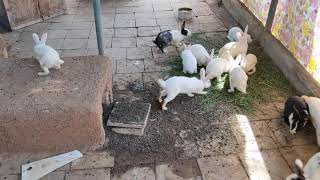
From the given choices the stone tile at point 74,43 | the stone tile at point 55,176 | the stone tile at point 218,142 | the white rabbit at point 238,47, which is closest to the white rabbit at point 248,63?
the white rabbit at point 238,47

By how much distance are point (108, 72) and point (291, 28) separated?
2.25 meters

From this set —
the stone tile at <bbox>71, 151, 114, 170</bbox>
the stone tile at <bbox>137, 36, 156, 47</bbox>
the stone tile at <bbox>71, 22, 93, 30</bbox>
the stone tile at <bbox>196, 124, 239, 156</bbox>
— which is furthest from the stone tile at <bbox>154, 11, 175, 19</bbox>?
the stone tile at <bbox>71, 151, 114, 170</bbox>

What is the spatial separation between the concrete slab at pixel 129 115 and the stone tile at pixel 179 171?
19.1 inches

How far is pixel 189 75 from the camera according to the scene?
13.4 ft

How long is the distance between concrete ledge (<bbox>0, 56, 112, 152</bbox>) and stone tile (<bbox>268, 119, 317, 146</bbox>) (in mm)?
1635

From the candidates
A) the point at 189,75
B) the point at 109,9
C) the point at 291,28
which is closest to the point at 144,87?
the point at 189,75

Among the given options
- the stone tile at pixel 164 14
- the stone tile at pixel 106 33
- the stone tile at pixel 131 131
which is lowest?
the stone tile at pixel 131 131

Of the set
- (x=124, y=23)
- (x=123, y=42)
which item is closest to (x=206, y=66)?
(x=123, y=42)

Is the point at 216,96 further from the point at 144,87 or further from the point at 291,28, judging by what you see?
the point at 291,28

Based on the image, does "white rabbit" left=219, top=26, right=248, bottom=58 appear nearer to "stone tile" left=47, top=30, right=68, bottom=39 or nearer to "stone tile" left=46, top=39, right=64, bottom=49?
"stone tile" left=46, top=39, right=64, bottom=49

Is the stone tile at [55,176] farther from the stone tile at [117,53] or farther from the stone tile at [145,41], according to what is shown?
the stone tile at [145,41]

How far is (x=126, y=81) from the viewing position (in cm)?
402

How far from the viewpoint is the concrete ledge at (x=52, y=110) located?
2.75 meters

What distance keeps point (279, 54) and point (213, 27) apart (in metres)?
1.50
